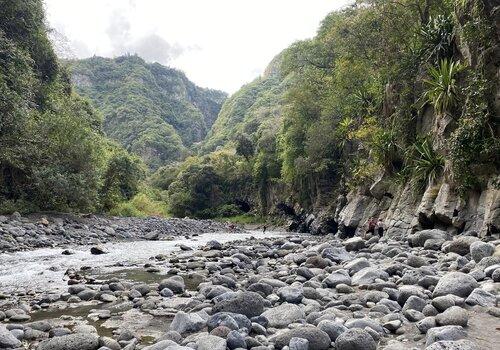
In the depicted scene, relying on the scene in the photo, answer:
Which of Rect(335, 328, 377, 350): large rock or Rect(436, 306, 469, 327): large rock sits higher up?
Rect(436, 306, 469, 327): large rock

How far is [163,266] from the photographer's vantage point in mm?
12383

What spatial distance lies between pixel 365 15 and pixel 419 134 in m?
11.3

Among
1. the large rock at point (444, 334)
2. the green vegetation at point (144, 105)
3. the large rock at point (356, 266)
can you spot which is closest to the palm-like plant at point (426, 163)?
the large rock at point (356, 266)

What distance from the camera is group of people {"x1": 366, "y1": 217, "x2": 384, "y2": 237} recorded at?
70.2 ft

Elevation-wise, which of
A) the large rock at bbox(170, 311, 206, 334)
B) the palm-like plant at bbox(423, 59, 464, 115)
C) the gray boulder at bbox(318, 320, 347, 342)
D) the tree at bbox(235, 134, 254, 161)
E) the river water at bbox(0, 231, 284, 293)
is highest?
the tree at bbox(235, 134, 254, 161)

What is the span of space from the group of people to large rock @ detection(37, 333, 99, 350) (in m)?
18.3

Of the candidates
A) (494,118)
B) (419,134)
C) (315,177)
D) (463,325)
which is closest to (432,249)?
(494,118)

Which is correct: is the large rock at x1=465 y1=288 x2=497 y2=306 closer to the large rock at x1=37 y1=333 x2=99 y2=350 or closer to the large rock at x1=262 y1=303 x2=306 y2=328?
the large rock at x1=262 y1=303 x2=306 y2=328

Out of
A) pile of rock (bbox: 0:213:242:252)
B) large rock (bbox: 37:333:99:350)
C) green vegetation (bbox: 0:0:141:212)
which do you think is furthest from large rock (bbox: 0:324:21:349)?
green vegetation (bbox: 0:0:141:212)

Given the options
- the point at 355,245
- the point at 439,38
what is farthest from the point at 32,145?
the point at 439,38

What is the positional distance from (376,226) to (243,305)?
56.6 feet

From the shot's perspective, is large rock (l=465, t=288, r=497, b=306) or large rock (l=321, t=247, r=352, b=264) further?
large rock (l=321, t=247, r=352, b=264)

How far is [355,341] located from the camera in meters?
4.67

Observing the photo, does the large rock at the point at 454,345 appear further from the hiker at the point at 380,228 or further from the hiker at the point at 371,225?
the hiker at the point at 371,225
